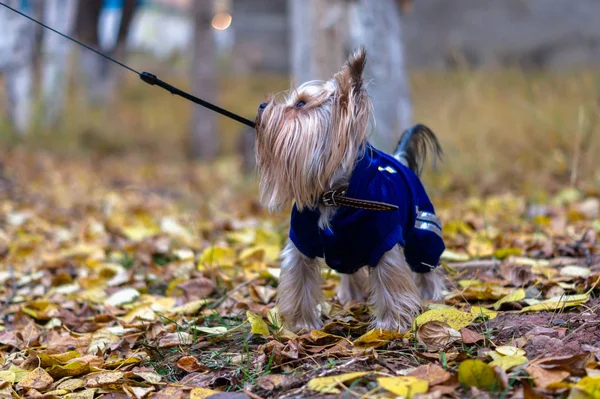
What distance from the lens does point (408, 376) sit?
231 cm

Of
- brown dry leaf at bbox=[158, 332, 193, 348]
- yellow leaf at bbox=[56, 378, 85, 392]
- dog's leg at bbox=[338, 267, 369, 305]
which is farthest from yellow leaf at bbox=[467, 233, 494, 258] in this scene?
yellow leaf at bbox=[56, 378, 85, 392]

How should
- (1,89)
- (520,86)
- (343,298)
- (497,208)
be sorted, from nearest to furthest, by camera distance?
(343,298), (497,208), (520,86), (1,89)

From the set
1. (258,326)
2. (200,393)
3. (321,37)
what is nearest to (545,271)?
(258,326)

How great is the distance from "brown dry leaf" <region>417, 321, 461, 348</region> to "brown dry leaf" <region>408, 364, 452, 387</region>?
1.06 feet

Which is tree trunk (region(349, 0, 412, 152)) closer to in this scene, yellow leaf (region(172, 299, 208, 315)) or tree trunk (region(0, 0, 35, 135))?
yellow leaf (region(172, 299, 208, 315))

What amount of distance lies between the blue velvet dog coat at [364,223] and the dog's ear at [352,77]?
312mm

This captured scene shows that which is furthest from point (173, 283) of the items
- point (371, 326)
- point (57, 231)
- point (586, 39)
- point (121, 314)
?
point (586, 39)

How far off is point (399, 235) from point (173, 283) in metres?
1.66

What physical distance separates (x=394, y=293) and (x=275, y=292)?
981 mm

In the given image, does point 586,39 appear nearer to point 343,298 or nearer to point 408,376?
point 343,298

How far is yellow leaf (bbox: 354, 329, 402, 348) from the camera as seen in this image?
2.75m

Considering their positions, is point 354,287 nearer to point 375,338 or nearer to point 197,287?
point 375,338

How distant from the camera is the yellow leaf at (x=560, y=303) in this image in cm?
297

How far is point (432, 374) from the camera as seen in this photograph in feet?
7.59
